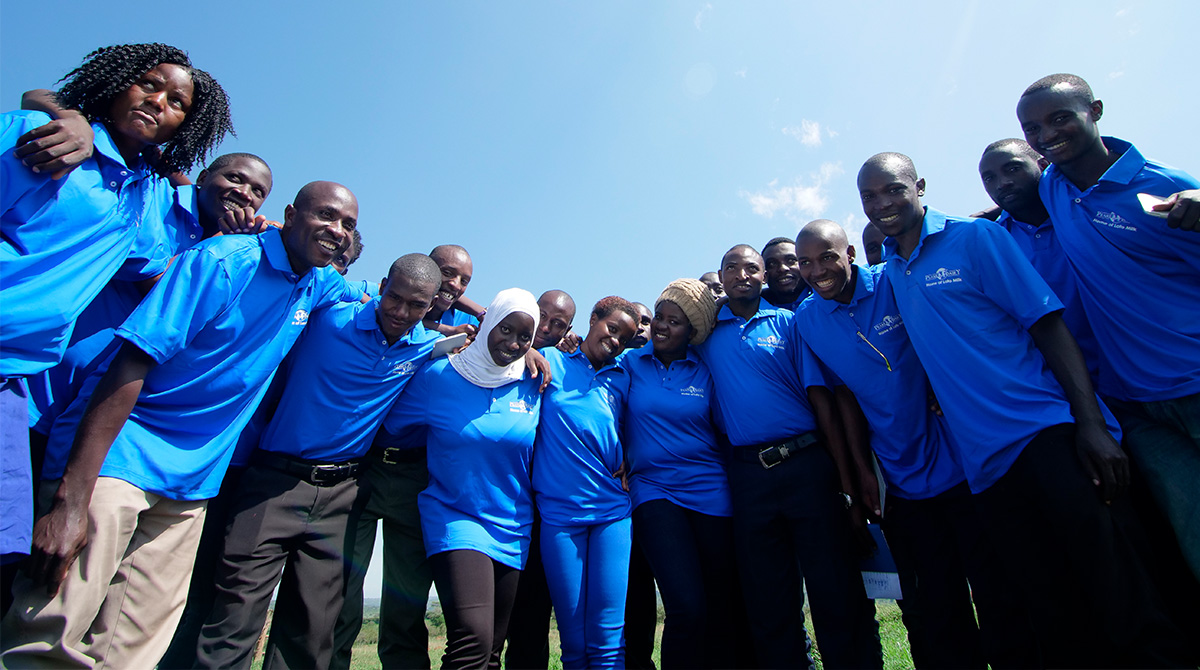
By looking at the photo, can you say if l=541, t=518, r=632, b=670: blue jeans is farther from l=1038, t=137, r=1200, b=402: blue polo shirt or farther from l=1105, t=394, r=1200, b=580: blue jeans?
l=1038, t=137, r=1200, b=402: blue polo shirt

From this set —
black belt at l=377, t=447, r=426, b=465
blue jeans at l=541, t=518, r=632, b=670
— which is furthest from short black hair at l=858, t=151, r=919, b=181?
black belt at l=377, t=447, r=426, b=465

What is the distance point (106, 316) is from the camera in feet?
11.7

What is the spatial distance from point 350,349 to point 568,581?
87.0 inches

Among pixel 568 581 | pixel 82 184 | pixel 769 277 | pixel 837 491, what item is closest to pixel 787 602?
pixel 837 491

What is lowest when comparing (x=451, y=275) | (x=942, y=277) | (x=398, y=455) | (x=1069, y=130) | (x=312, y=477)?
(x=312, y=477)

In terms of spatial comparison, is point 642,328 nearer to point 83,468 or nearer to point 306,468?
point 306,468

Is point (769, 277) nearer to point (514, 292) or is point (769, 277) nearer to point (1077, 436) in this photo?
point (514, 292)

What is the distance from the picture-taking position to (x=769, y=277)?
5.63m

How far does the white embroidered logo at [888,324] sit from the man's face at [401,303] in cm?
317

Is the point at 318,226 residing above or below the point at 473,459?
above

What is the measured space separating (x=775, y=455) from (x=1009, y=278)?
1.82 metres

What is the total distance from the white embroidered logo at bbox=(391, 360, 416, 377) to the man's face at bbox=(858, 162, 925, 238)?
338 cm

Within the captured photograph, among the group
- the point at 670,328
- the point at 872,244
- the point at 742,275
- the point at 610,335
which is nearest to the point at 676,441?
the point at 670,328

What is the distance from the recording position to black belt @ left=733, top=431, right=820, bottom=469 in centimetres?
426
